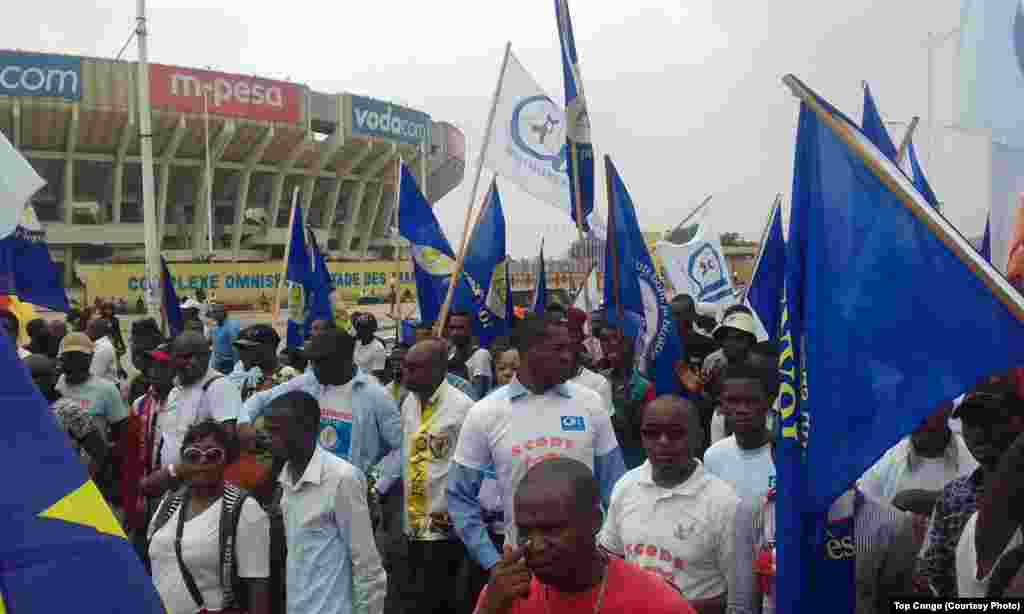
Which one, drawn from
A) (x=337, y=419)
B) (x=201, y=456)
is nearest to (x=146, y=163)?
(x=337, y=419)

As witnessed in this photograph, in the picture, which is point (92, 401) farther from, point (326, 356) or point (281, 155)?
point (281, 155)

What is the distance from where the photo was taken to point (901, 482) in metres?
3.22

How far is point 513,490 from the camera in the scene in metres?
3.54

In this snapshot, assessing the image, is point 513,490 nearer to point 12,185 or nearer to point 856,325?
point 856,325

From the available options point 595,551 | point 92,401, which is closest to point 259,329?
point 92,401

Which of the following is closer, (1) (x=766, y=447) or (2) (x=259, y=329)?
(1) (x=766, y=447)

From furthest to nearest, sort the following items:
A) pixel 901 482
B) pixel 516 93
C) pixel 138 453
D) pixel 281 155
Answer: pixel 281 155, pixel 516 93, pixel 138 453, pixel 901 482

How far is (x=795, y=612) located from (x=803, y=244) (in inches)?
35.8

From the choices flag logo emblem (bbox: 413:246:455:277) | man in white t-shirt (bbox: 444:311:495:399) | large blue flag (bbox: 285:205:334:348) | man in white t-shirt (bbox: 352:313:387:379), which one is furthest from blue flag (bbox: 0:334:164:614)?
man in white t-shirt (bbox: 352:313:387:379)

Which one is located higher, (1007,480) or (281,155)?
(281,155)

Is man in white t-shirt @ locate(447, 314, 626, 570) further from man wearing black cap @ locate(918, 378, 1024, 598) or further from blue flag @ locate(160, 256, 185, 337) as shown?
blue flag @ locate(160, 256, 185, 337)

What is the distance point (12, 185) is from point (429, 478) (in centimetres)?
205

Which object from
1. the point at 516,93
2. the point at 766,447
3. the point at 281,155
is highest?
the point at 281,155

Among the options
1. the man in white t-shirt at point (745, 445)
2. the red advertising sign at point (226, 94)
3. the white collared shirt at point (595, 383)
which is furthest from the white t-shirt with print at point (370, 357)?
the red advertising sign at point (226, 94)
